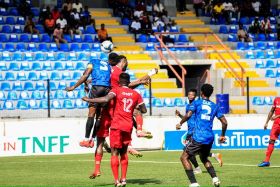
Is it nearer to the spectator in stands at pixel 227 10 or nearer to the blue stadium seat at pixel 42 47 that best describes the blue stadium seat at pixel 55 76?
the blue stadium seat at pixel 42 47

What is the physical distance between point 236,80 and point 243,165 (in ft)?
51.2

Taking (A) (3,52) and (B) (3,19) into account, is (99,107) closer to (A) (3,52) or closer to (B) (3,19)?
(A) (3,52)

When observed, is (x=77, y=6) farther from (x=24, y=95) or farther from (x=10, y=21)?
(x=24, y=95)

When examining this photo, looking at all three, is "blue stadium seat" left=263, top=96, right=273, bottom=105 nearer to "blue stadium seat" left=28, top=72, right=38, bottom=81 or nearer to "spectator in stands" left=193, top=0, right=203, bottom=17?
"blue stadium seat" left=28, top=72, right=38, bottom=81

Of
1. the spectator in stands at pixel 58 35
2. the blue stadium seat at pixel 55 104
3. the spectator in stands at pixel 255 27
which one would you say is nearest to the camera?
the blue stadium seat at pixel 55 104

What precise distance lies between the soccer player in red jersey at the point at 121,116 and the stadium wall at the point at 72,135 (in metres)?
12.2

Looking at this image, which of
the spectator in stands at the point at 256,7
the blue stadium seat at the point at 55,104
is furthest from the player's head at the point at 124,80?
the spectator in stands at the point at 256,7

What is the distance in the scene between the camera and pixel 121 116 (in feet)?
52.6

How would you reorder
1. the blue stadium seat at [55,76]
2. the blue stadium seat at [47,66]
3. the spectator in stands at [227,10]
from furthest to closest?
the spectator in stands at [227,10] < the blue stadium seat at [47,66] < the blue stadium seat at [55,76]

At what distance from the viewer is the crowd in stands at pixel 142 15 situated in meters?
40.7

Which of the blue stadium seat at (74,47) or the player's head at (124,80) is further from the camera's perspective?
the blue stadium seat at (74,47)

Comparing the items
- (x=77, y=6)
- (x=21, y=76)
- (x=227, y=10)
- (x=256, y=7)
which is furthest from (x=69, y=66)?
(x=256, y=7)

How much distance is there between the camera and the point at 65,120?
95.1ft

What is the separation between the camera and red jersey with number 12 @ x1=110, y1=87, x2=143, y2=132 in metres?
16.0
